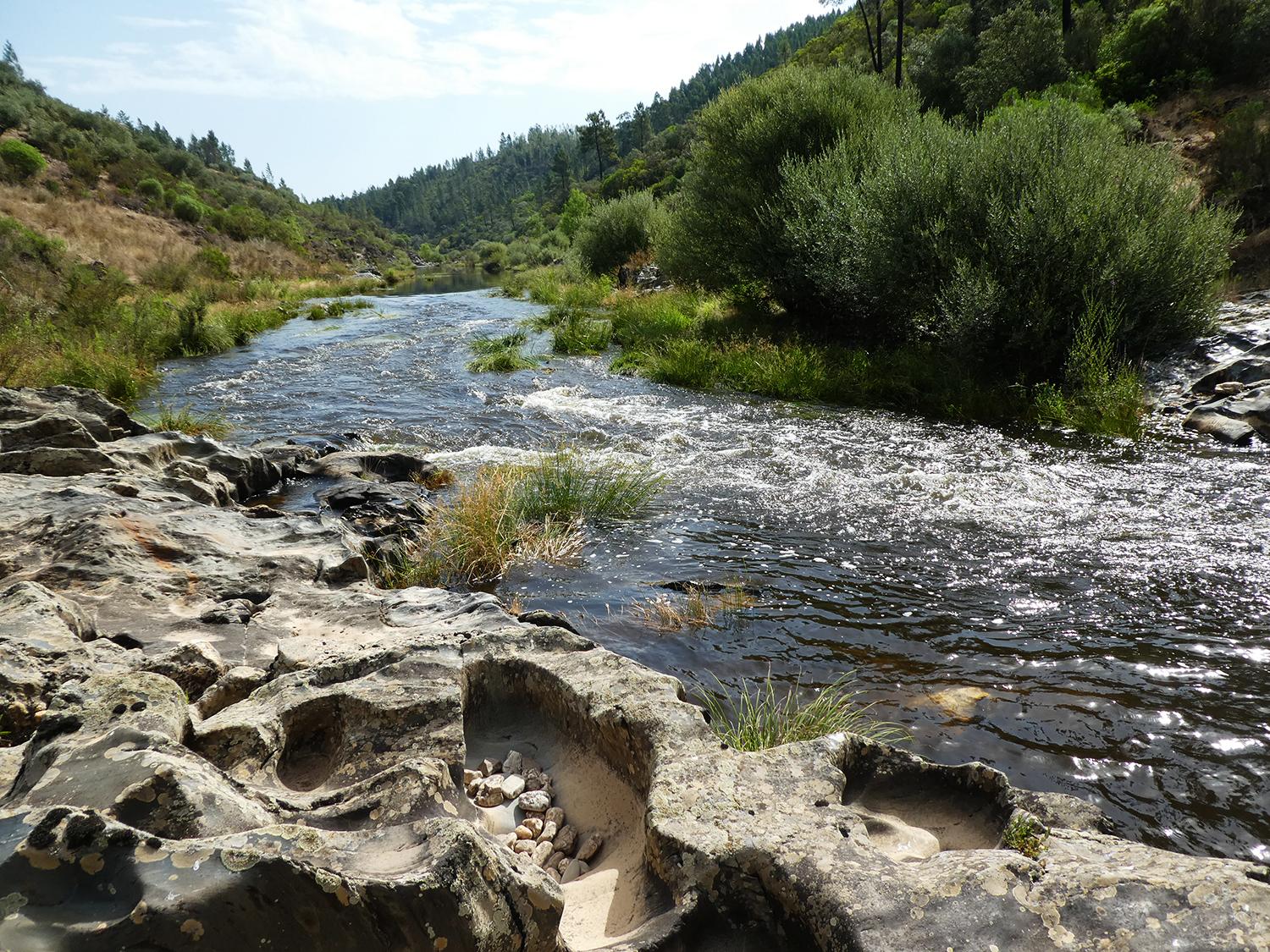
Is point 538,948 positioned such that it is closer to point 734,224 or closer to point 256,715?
point 256,715

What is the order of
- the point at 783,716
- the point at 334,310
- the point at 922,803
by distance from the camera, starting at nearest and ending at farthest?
1. the point at 922,803
2. the point at 783,716
3. the point at 334,310

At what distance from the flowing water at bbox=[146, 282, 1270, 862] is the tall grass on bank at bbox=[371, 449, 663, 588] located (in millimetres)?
299

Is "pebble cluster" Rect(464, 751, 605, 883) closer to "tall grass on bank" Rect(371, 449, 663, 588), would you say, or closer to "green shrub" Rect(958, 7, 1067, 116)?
"tall grass on bank" Rect(371, 449, 663, 588)

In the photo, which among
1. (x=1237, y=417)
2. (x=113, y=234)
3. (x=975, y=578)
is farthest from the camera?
(x=113, y=234)

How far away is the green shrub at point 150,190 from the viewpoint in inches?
1954

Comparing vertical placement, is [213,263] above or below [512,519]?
above

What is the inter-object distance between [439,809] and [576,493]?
5.67 m

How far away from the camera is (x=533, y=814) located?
132 inches

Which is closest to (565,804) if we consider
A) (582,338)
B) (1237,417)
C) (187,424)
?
(187,424)

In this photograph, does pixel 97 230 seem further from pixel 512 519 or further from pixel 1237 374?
pixel 1237 374

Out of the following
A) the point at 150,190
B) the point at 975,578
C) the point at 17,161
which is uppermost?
the point at 150,190

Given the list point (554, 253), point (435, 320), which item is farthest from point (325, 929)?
point (554, 253)

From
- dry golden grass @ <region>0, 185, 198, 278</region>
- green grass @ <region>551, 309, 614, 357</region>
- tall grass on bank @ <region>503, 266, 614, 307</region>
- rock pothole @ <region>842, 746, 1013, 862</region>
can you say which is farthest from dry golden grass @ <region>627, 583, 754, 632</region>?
dry golden grass @ <region>0, 185, 198, 278</region>

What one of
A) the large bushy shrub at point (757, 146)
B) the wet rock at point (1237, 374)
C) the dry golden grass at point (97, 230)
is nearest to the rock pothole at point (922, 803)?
the wet rock at point (1237, 374)
